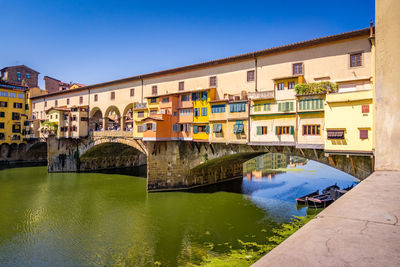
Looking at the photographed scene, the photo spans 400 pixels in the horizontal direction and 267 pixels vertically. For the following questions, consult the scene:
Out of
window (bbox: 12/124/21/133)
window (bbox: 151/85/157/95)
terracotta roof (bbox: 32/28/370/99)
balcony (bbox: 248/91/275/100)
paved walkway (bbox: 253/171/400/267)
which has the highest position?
terracotta roof (bbox: 32/28/370/99)

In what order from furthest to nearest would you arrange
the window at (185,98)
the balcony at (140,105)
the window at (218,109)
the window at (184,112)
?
1. the balcony at (140,105)
2. the window at (184,112)
3. the window at (185,98)
4. the window at (218,109)

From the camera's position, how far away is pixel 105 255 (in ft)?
54.1

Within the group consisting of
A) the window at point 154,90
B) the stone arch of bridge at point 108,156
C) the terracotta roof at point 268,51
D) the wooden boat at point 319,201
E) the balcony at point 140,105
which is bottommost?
the wooden boat at point 319,201

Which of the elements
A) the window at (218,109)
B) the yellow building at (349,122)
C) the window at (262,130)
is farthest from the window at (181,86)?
the yellow building at (349,122)

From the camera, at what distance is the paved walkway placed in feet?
6.82

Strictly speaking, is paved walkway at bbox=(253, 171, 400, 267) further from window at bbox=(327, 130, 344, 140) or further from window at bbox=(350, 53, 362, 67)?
window at bbox=(350, 53, 362, 67)

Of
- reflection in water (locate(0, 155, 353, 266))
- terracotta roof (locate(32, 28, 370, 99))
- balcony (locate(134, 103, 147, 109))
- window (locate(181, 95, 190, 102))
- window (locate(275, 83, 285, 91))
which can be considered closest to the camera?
reflection in water (locate(0, 155, 353, 266))

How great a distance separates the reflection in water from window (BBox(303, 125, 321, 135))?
8.01m

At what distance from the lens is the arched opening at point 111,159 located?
48.3 m

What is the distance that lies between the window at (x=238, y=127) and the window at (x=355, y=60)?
10872mm

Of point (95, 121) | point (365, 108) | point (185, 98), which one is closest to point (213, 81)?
point (185, 98)

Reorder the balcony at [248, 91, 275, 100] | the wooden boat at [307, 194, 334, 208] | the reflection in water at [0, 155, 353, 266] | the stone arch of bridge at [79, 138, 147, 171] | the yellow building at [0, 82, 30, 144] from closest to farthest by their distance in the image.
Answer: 1. the reflection in water at [0, 155, 353, 266]
2. the balcony at [248, 91, 275, 100]
3. the wooden boat at [307, 194, 334, 208]
4. the stone arch of bridge at [79, 138, 147, 171]
5. the yellow building at [0, 82, 30, 144]

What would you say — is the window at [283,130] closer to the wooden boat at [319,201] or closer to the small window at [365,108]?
the small window at [365,108]

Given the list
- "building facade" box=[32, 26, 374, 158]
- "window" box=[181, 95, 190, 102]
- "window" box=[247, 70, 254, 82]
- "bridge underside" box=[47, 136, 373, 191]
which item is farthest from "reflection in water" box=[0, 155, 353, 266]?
"window" box=[247, 70, 254, 82]
